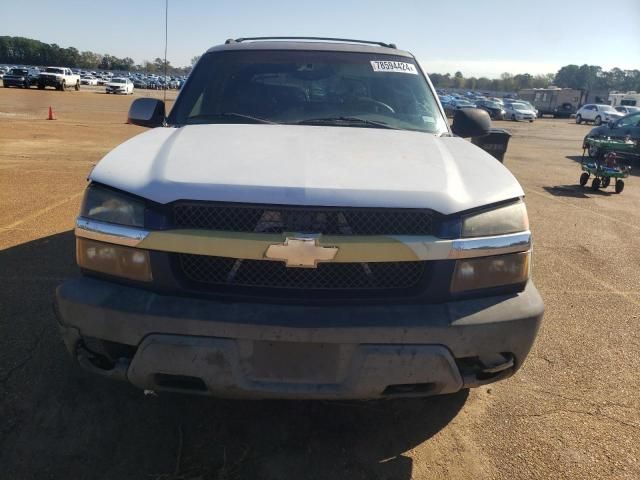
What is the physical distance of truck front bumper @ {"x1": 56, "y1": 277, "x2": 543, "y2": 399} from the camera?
2.02m

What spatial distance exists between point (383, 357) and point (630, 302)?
352 centimetres

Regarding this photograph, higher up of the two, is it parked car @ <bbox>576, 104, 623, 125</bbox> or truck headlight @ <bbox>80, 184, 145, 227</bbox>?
parked car @ <bbox>576, 104, 623, 125</bbox>

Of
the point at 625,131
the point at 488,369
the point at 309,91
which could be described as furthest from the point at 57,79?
the point at 488,369

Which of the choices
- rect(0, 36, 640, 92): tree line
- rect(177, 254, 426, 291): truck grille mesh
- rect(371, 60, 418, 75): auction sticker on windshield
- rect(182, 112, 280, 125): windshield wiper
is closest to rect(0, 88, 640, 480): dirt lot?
rect(177, 254, 426, 291): truck grille mesh

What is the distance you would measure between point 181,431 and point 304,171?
1.43 meters

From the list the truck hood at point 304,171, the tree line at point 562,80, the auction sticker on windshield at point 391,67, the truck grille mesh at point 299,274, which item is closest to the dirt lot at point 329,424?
the truck grille mesh at point 299,274

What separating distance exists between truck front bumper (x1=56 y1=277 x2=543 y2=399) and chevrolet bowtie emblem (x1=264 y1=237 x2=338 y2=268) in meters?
0.20

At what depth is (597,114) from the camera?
4188 cm

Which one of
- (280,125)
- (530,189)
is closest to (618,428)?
(280,125)

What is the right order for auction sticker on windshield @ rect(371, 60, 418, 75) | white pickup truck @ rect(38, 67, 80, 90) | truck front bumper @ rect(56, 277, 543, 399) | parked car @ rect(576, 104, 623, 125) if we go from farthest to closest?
parked car @ rect(576, 104, 623, 125) < white pickup truck @ rect(38, 67, 80, 90) < auction sticker on windshield @ rect(371, 60, 418, 75) < truck front bumper @ rect(56, 277, 543, 399)

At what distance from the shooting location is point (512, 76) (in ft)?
505

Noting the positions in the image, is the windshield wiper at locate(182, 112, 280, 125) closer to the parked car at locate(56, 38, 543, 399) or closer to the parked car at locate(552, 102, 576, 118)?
the parked car at locate(56, 38, 543, 399)

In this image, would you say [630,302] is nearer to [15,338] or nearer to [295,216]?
[295,216]

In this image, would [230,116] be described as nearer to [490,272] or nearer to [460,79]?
[490,272]
